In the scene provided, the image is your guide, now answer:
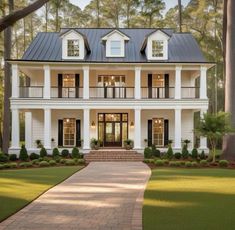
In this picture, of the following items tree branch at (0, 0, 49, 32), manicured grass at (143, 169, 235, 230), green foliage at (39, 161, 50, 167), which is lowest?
green foliage at (39, 161, 50, 167)

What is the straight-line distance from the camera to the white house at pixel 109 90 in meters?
28.3

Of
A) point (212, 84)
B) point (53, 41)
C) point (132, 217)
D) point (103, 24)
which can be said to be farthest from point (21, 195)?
point (212, 84)

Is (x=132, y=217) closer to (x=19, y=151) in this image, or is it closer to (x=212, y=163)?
(x=212, y=163)

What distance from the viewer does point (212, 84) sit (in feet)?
165

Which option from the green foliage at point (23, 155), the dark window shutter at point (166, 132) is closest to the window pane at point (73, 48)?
the green foliage at point (23, 155)

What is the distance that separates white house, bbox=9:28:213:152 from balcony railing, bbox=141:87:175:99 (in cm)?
7

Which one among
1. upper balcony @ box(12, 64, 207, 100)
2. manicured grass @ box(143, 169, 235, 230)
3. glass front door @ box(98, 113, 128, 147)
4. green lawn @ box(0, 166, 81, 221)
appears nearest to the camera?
manicured grass @ box(143, 169, 235, 230)

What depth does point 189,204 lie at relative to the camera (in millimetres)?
10250

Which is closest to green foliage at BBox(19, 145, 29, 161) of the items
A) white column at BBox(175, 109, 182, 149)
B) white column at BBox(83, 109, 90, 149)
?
white column at BBox(83, 109, 90, 149)

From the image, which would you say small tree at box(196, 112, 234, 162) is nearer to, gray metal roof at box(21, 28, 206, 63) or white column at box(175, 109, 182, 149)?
white column at box(175, 109, 182, 149)

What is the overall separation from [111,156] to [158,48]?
8.71 meters

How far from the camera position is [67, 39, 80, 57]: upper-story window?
29438 mm

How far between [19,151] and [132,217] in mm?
19940

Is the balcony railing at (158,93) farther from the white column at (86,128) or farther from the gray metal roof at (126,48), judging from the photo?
the white column at (86,128)
